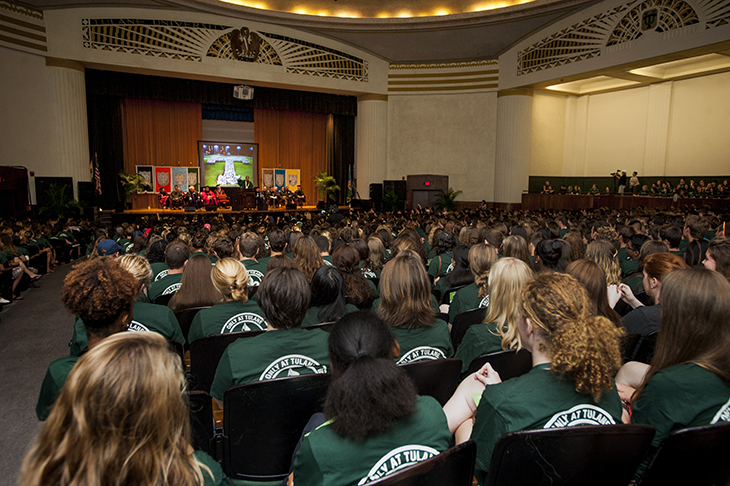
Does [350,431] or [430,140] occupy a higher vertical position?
[430,140]

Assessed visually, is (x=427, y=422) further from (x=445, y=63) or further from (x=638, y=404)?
(x=445, y=63)

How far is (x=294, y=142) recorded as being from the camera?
63.8 ft

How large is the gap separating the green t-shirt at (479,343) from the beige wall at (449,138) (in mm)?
16293

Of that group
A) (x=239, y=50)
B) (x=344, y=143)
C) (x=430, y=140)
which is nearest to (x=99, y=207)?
(x=239, y=50)

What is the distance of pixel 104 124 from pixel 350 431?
17.6 metres

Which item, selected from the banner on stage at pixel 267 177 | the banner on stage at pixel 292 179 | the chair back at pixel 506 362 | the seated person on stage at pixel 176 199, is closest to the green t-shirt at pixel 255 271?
the chair back at pixel 506 362

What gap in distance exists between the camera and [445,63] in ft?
58.3

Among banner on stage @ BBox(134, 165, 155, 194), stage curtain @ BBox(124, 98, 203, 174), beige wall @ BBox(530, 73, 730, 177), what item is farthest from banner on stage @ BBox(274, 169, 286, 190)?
beige wall @ BBox(530, 73, 730, 177)

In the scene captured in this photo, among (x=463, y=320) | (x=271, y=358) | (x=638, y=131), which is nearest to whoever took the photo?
(x=271, y=358)

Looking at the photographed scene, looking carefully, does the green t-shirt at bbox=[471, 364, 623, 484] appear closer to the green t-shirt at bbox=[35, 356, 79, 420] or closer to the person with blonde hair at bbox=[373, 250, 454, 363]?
the person with blonde hair at bbox=[373, 250, 454, 363]

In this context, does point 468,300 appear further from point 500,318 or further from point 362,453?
point 362,453

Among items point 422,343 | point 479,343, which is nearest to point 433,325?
point 422,343

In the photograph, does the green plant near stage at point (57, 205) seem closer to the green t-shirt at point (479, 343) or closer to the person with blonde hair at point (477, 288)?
the person with blonde hair at point (477, 288)

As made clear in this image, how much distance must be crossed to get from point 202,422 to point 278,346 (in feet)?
1.49
